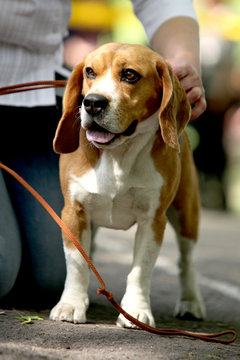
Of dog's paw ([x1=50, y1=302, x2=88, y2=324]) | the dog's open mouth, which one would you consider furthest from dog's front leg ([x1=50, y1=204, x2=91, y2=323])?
the dog's open mouth

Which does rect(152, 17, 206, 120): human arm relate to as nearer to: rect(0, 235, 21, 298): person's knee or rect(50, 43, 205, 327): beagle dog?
rect(50, 43, 205, 327): beagle dog

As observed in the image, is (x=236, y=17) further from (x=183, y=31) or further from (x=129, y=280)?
(x=129, y=280)

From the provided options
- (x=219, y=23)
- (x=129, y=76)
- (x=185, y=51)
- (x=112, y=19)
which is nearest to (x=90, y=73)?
(x=129, y=76)

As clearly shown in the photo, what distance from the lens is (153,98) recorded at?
7.78ft

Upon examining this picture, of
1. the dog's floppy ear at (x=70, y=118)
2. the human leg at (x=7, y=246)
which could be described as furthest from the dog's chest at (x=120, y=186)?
the human leg at (x=7, y=246)

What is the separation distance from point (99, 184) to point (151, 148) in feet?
0.89

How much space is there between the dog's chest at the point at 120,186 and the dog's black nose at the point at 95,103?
323 mm

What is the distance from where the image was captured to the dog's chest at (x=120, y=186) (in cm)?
247

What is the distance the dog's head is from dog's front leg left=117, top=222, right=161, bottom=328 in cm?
46

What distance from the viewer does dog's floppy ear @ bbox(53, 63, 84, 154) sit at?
249 centimetres

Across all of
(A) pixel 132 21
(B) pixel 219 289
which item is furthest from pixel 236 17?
(B) pixel 219 289

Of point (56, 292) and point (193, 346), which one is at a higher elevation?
point (193, 346)

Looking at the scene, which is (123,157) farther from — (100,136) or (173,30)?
(173,30)

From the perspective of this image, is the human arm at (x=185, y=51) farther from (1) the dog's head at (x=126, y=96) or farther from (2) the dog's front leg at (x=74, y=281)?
(2) the dog's front leg at (x=74, y=281)
